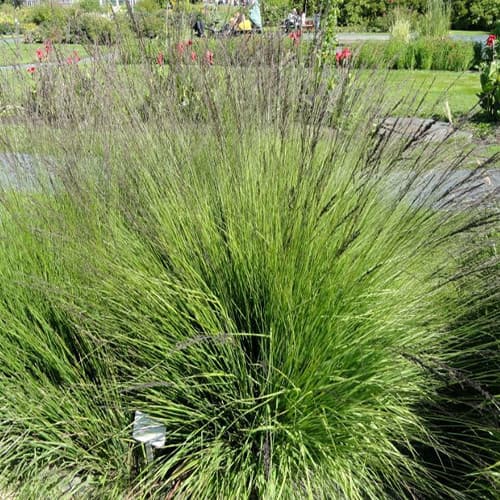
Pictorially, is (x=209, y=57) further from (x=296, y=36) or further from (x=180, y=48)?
(x=296, y=36)

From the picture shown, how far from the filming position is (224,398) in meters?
1.75

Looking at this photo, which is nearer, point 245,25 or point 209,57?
point 209,57

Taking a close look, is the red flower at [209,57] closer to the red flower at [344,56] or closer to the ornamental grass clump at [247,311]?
the ornamental grass clump at [247,311]

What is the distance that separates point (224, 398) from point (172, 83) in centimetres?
137

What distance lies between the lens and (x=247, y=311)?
5.85ft

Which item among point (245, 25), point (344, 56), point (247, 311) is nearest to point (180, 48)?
point (245, 25)

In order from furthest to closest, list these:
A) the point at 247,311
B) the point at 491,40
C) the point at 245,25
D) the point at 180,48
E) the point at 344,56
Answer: the point at 491,40 < the point at 344,56 < the point at 245,25 < the point at 180,48 < the point at 247,311

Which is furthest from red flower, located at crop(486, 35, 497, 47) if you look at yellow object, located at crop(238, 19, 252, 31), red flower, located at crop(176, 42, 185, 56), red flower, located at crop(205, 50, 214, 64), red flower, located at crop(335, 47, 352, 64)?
red flower, located at crop(176, 42, 185, 56)

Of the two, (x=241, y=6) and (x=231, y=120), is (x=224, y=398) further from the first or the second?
(x=241, y=6)

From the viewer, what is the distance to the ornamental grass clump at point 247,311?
1680 mm

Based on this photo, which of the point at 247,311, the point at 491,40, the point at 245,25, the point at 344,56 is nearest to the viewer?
the point at 247,311

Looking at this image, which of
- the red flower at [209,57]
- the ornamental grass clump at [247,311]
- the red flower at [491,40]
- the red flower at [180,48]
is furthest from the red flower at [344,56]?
the red flower at [491,40]

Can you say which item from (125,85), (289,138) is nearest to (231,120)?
(289,138)

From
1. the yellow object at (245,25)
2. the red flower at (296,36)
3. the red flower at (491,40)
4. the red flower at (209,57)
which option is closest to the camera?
the red flower at (209,57)
